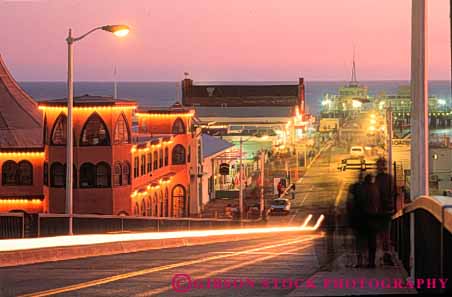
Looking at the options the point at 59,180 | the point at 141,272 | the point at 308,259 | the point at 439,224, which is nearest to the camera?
the point at 439,224

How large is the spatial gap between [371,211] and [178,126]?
40869 millimetres

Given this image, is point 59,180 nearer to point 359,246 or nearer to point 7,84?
point 7,84

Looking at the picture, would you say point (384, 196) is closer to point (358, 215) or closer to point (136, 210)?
point (358, 215)

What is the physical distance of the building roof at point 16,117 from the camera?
4444 centimetres

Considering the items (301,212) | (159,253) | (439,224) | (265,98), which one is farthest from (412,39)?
(265,98)

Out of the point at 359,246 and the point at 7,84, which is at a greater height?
the point at 7,84

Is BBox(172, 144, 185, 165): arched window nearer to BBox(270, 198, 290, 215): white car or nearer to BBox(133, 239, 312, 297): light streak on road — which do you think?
BBox(270, 198, 290, 215): white car

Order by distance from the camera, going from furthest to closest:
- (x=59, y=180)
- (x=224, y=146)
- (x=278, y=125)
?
(x=278, y=125) → (x=224, y=146) → (x=59, y=180)

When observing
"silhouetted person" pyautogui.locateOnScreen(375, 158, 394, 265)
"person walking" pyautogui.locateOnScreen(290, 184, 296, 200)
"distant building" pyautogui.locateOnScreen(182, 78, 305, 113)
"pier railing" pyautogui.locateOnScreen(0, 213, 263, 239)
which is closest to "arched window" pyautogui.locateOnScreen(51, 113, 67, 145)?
"pier railing" pyautogui.locateOnScreen(0, 213, 263, 239)

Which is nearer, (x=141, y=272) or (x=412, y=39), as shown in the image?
(x=412, y=39)

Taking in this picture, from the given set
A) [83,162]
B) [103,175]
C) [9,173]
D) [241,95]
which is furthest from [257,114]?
[83,162]

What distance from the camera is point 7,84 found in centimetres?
4806

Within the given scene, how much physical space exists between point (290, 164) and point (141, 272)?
59.3 metres

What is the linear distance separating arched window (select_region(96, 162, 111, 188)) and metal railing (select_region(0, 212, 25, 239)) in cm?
1693
